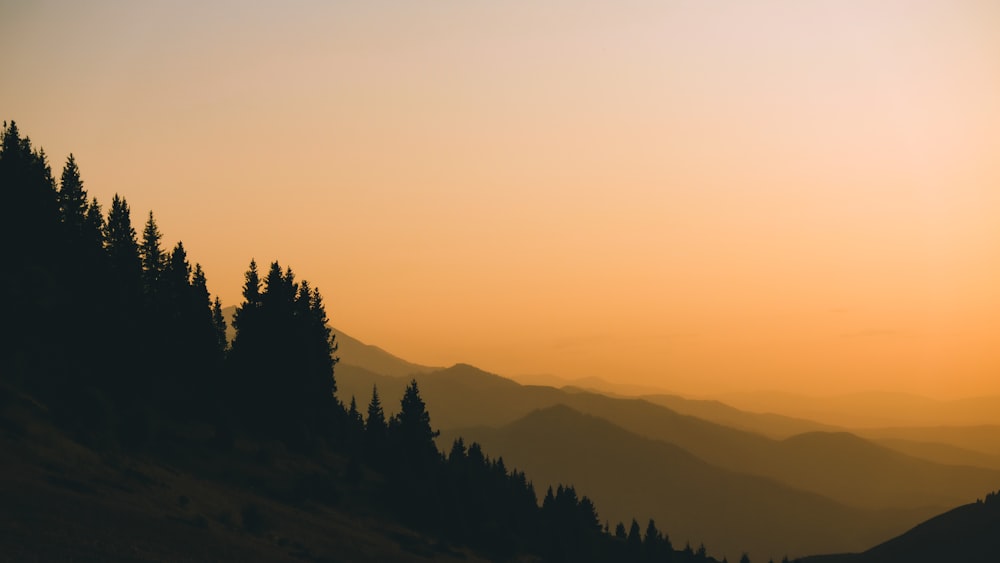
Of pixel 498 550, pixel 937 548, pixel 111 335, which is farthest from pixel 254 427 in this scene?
pixel 937 548

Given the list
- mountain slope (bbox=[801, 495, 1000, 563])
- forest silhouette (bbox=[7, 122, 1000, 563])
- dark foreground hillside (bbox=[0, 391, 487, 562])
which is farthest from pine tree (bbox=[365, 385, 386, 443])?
mountain slope (bbox=[801, 495, 1000, 563])

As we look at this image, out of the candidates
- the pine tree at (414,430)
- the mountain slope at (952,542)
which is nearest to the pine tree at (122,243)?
the pine tree at (414,430)

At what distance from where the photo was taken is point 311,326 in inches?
4038

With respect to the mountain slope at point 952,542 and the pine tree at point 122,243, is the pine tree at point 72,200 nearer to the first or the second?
the pine tree at point 122,243

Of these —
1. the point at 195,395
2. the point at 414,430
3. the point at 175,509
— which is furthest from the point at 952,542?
the point at 175,509

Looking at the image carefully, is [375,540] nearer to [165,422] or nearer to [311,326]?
[165,422]

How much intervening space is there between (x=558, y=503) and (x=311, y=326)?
152 ft

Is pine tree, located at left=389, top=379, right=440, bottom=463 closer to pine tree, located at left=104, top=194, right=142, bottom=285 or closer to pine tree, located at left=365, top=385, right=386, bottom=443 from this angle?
pine tree, located at left=365, top=385, right=386, bottom=443

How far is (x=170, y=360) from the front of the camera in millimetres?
81875

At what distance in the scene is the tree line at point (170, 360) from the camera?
224 feet

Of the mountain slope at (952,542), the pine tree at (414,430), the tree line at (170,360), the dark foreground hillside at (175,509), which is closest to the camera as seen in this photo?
the dark foreground hillside at (175,509)

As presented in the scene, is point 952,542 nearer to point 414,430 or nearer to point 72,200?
point 414,430

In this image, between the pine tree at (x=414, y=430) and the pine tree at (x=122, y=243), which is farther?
the pine tree at (x=414, y=430)

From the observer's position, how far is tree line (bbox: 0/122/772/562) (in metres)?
68.2
